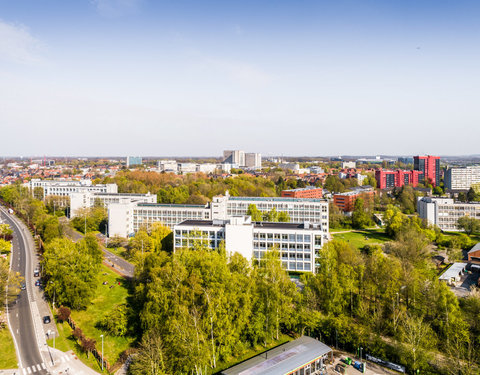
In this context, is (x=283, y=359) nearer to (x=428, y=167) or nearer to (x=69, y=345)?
(x=69, y=345)

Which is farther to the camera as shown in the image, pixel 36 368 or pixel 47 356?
pixel 47 356

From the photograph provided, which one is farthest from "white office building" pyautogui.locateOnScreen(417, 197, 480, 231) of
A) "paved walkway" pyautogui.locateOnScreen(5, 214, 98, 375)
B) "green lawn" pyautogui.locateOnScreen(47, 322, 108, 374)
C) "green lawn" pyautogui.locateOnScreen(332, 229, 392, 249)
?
"paved walkway" pyautogui.locateOnScreen(5, 214, 98, 375)

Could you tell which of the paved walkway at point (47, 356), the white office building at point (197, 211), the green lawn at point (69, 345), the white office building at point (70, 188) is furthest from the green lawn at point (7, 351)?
the white office building at point (70, 188)

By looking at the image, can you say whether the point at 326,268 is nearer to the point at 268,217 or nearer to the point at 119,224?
the point at 268,217

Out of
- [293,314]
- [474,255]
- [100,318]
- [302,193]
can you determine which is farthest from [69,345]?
[302,193]

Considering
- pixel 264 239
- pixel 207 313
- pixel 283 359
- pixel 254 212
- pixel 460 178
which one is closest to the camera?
pixel 283 359

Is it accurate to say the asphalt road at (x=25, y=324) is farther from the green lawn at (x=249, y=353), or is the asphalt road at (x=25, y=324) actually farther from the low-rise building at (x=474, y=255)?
the low-rise building at (x=474, y=255)

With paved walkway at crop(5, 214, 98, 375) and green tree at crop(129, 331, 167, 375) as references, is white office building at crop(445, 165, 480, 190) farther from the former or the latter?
paved walkway at crop(5, 214, 98, 375)
